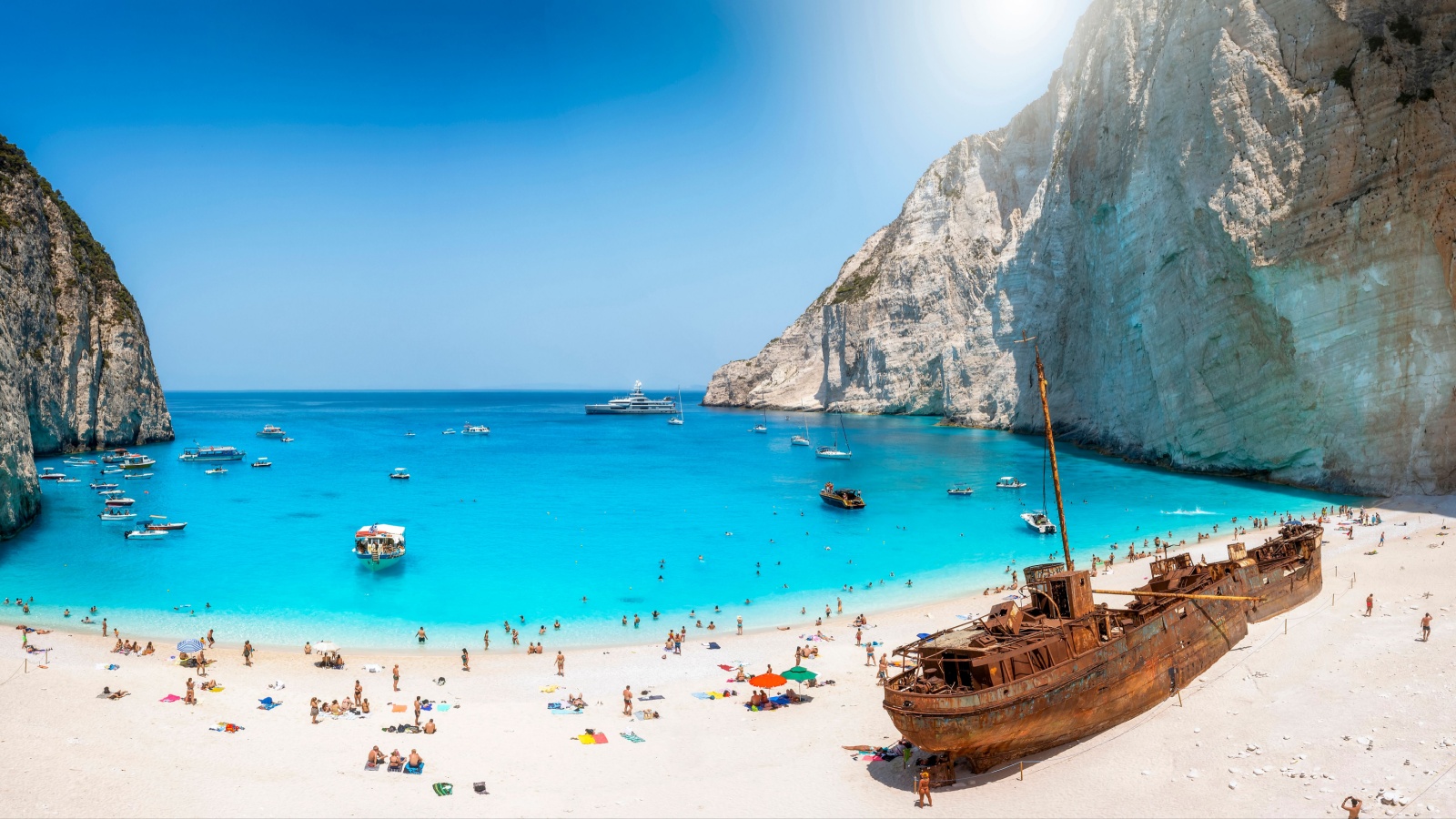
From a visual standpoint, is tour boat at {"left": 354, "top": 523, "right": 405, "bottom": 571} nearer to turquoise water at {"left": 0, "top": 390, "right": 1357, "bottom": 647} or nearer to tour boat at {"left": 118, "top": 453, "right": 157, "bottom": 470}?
turquoise water at {"left": 0, "top": 390, "right": 1357, "bottom": 647}

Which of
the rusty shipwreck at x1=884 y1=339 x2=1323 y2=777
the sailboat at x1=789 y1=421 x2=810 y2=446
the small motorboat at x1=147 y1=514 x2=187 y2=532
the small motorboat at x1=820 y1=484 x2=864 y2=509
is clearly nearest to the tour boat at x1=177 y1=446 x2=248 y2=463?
the small motorboat at x1=147 y1=514 x2=187 y2=532

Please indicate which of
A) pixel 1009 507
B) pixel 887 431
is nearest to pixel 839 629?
pixel 1009 507

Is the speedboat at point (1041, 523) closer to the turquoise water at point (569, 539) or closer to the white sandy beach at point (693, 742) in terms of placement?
the turquoise water at point (569, 539)

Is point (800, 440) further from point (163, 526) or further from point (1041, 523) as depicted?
point (163, 526)

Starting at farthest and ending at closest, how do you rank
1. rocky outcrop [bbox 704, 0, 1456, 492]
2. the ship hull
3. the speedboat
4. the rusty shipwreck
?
1. the speedboat
2. rocky outcrop [bbox 704, 0, 1456, 492]
3. the rusty shipwreck
4. the ship hull

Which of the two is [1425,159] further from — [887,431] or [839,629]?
[887,431]

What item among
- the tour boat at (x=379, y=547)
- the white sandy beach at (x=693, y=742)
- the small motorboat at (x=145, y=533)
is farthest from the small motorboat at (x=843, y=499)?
the small motorboat at (x=145, y=533)
